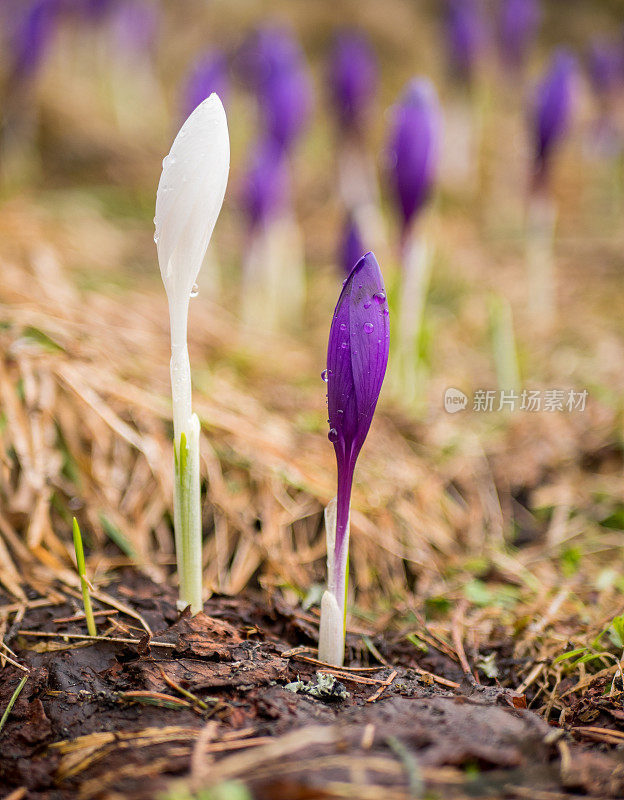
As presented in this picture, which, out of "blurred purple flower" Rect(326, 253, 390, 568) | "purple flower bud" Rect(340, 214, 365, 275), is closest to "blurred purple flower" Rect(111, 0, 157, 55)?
"purple flower bud" Rect(340, 214, 365, 275)

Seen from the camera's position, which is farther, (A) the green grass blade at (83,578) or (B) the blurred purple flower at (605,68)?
(B) the blurred purple flower at (605,68)

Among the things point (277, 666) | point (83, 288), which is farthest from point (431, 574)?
point (83, 288)

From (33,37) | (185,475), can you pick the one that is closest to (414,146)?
(185,475)

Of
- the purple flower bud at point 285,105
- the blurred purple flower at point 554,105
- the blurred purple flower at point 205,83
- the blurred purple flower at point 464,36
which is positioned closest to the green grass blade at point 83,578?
the blurred purple flower at point 205,83

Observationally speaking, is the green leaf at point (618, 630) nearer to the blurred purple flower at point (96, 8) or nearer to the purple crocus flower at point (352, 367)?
the purple crocus flower at point (352, 367)

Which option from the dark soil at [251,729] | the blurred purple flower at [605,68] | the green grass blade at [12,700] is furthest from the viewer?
the blurred purple flower at [605,68]

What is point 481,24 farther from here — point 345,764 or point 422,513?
point 345,764

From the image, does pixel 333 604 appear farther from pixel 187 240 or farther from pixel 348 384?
pixel 187 240
